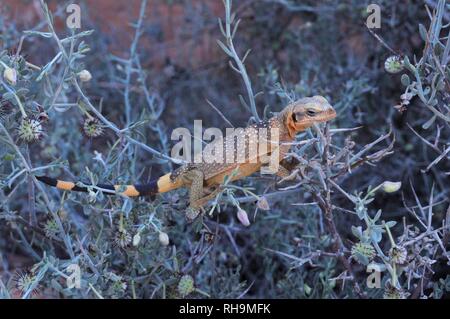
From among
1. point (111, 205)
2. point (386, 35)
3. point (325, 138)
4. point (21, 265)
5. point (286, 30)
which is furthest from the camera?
point (286, 30)

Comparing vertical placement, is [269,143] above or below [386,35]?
above

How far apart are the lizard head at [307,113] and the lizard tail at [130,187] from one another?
53cm

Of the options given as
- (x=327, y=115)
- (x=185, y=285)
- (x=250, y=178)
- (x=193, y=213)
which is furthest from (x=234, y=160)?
(x=185, y=285)

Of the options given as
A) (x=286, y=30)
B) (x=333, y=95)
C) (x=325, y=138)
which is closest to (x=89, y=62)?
(x=286, y=30)

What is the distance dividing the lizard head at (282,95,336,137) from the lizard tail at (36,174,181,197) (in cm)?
53

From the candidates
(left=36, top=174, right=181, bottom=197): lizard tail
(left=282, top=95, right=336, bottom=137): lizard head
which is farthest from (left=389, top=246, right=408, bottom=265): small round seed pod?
(left=36, top=174, right=181, bottom=197): lizard tail

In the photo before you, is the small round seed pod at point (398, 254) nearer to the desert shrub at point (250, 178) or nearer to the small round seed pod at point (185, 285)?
the desert shrub at point (250, 178)

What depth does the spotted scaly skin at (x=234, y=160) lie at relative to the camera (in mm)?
2701

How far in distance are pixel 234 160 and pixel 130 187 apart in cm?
43

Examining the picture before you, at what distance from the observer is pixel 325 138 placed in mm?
2451

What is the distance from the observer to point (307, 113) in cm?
269

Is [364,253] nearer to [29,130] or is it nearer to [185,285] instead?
[185,285]
